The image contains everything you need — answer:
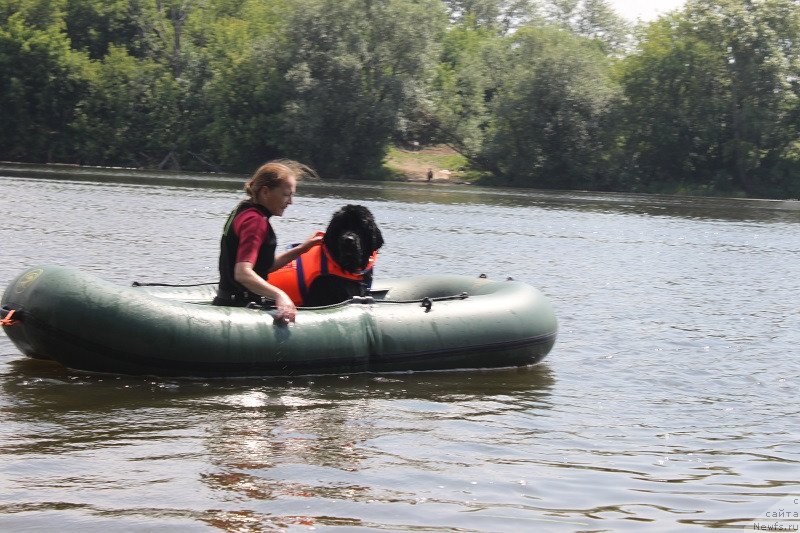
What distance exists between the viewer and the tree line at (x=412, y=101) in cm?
4172

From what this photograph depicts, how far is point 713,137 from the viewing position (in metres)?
43.3

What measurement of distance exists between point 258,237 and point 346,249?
0.82 meters

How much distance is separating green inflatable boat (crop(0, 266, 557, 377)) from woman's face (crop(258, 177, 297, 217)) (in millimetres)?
664

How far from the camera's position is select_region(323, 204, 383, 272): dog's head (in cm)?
746

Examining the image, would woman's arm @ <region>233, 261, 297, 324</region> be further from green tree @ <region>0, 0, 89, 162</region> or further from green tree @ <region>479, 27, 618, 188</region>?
green tree @ <region>0, 0, 89, 162</region>

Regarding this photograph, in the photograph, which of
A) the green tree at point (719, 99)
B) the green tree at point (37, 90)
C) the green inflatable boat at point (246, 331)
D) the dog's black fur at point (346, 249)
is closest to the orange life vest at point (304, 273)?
the dog's black fur at point (346, 249)

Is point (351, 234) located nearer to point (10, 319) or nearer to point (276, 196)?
point (276, 196)

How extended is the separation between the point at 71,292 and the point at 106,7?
45771 mm

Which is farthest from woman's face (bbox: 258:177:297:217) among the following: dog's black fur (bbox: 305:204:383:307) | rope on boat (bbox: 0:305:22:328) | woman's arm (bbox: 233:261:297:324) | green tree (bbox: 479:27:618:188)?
green tree (bbox: 479:27:618:188)

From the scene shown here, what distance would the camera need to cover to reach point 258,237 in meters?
6.80

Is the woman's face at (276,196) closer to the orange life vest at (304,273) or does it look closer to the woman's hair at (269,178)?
the woman's hair at (269,178)

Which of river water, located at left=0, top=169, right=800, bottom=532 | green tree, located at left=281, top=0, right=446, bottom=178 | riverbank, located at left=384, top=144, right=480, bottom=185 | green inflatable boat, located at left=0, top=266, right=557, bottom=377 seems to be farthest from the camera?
riverbank, located at left=384, top=144, right=480, bottom=185

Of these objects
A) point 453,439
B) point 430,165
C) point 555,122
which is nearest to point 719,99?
point 555,122

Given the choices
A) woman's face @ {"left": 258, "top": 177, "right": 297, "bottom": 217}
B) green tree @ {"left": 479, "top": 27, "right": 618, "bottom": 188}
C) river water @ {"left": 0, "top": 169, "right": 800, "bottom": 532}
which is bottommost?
river water @ {"left": 0, "top": 169, "right": 800, "bottom": 532}
